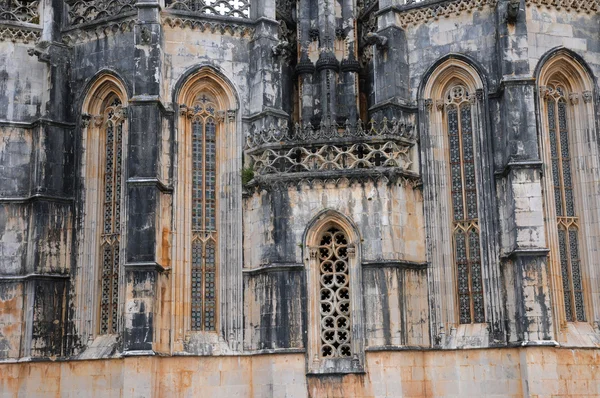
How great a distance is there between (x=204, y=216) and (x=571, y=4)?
12689mm

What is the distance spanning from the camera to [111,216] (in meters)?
25.6

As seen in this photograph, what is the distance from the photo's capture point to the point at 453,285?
2425 centimetres

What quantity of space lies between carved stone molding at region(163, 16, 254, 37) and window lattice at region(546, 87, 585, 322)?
9553 millimetres

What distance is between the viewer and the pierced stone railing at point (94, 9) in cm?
2612

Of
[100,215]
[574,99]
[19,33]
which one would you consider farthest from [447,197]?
[19,33]

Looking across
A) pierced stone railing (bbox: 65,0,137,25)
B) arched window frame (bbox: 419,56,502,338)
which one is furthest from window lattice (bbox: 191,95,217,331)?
arched window frame (bbox: 419,56,502,338)

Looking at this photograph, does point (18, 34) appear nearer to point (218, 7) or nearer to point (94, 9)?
point (94, 9)

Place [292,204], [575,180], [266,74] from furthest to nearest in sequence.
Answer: [266,74], [575,180], [292,204]

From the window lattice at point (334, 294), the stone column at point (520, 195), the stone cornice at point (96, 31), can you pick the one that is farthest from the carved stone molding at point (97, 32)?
the stone column at point (520, 195)

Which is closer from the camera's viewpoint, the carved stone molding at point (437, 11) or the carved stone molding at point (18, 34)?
A: the carved stone molding at point (437, 11)

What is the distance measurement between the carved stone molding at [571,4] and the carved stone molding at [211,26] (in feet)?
28.4

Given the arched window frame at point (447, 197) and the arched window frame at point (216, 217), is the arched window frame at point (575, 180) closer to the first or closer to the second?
the arched window frame at point (447, 197)

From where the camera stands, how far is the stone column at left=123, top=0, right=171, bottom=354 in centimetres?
2327

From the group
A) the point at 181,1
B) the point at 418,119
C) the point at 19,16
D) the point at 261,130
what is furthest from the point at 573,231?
the point at 19,16
